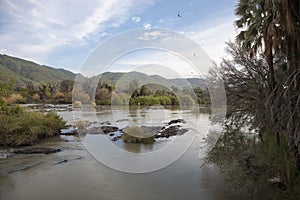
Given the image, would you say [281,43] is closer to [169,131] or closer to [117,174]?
[117,174]

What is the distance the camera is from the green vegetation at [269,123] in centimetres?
586

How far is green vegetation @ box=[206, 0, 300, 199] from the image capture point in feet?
19.2

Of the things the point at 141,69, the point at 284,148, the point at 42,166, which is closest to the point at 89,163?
the point at 42,166

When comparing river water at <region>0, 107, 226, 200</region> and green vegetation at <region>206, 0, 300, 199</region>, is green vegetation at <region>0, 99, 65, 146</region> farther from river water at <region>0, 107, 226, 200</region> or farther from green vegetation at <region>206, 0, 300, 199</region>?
green vegetation at <region>206, 0, 300, 199</region>

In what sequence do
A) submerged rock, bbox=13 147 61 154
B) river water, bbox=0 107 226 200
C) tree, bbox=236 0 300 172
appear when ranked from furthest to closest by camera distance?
submerged rock, bbox=13 147 61 154 < river water, bbox=0 107 226 200 < tree, bbox=236 0 300 172

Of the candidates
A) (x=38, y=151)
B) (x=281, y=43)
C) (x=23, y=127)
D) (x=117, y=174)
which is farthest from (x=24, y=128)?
(x=281, y=43)

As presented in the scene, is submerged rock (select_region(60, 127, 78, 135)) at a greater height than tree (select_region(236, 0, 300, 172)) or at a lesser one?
lesser

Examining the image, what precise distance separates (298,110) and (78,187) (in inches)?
254

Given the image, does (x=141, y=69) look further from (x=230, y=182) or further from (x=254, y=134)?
(x=254, y=134)

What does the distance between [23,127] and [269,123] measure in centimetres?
1385

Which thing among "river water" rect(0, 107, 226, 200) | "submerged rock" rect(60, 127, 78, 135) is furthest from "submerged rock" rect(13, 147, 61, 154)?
"submerged rock" rect(60, 127, 78, 135)

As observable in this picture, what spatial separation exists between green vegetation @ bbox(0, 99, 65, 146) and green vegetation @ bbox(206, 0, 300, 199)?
1141 cm

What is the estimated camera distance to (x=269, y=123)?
7555mm

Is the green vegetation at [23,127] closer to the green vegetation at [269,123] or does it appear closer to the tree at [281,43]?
the green vegetation at [269,123]
